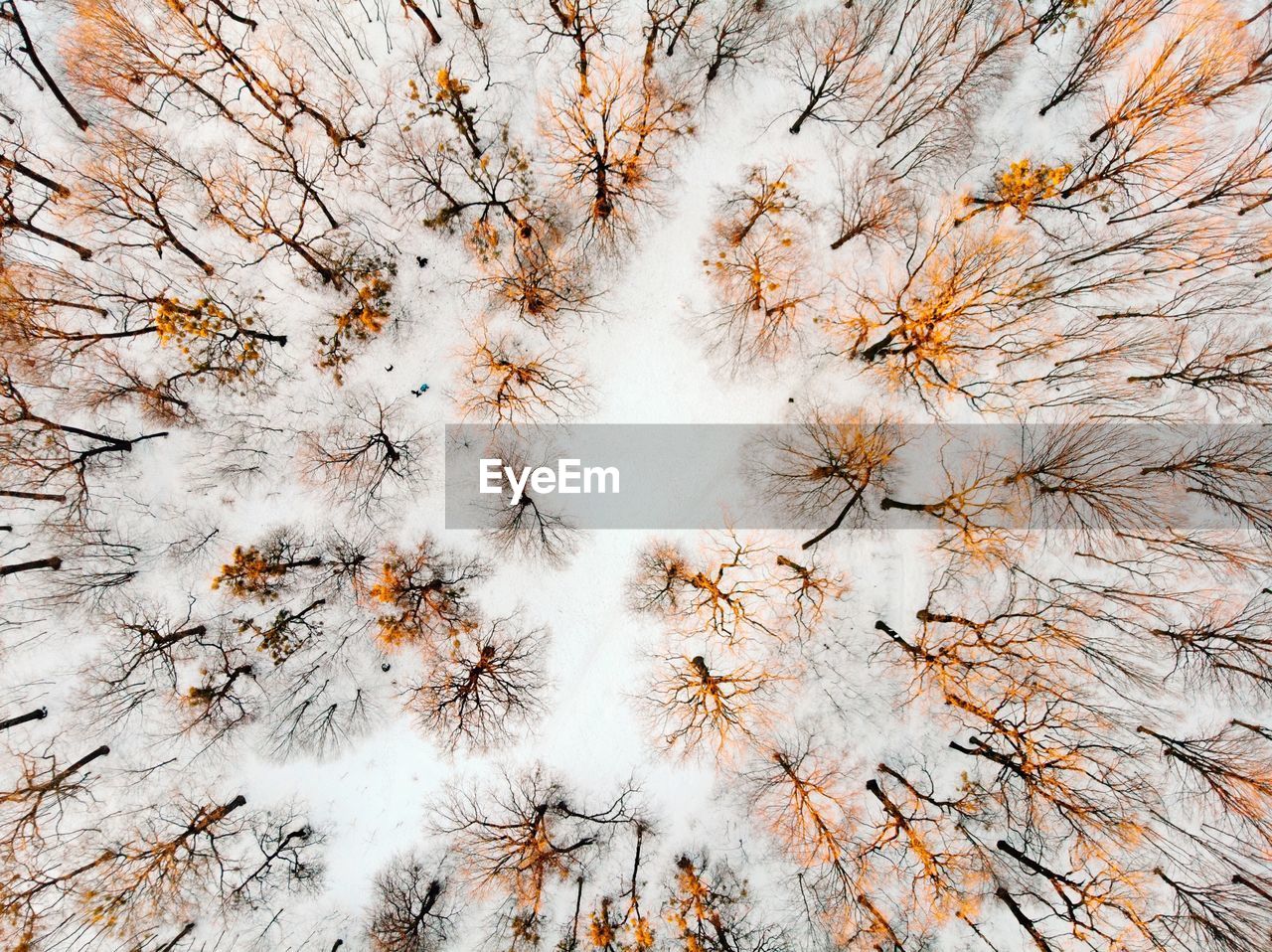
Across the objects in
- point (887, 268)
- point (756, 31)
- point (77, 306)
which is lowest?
Answer: point (77, 306)

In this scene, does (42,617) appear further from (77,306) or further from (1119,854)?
(1119,854)

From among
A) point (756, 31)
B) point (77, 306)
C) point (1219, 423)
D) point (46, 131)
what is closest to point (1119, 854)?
point (1219, 423)

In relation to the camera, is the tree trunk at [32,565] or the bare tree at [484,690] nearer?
the tree trunk at [32,565]

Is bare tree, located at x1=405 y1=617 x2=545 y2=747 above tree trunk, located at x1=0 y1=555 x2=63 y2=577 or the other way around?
the other way around

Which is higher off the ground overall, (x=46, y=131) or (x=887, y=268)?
(x=46, y=131)

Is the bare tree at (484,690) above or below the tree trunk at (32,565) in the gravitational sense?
below

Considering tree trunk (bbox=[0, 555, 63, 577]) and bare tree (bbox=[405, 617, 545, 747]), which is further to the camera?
bare tree (bbox=[405, 617, 545, 747])

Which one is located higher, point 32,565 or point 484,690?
point 32,565

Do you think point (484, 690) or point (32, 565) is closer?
point (32, 565)

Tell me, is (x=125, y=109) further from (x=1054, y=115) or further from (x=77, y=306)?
(x=1054, y=115)

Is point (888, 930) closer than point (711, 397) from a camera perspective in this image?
Yes
